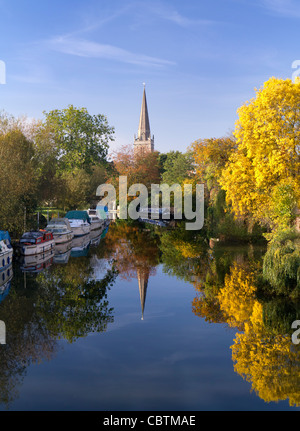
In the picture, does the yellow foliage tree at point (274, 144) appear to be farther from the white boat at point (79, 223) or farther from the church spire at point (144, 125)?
the church spire at point (144, 125)

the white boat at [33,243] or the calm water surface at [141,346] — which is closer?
the calm water surface at [141,346]

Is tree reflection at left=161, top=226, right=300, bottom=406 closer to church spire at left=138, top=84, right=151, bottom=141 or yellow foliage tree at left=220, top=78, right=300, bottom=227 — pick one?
yellow foliage tree at left=220, top=78, right=300, bottom=227

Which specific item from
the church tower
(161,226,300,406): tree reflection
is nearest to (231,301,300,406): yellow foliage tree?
(161,226,300,406): tree reflection

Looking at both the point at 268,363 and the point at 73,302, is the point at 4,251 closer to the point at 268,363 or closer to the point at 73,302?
the point at 73,302

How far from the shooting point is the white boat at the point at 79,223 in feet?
136

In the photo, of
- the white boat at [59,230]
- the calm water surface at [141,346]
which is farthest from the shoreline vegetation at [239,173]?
the calm water surface at [141,346]

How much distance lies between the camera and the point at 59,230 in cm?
3491

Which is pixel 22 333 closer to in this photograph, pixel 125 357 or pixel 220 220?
pixel 125 357

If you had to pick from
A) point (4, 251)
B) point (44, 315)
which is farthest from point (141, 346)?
point (4, 251)

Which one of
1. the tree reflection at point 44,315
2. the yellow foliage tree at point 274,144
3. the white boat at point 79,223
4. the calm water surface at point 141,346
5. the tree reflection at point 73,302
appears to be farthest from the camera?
the white boat at point 79,223

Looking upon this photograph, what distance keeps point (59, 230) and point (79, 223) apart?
7.46 m

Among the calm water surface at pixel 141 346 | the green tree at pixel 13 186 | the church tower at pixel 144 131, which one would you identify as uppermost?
the church tower at pixel 144 131

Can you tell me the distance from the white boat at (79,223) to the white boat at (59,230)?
4.45 m
